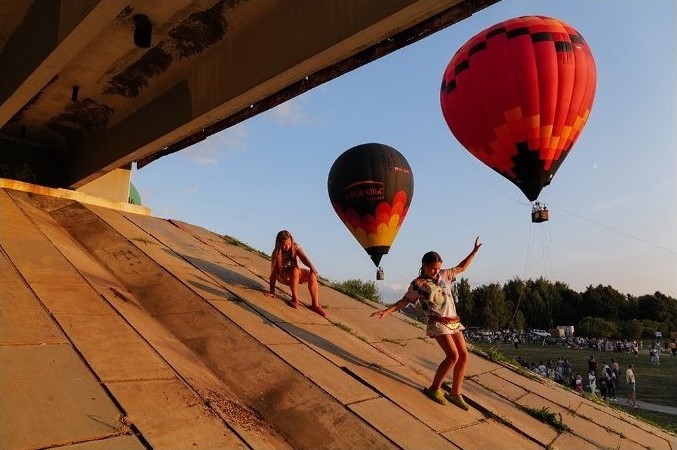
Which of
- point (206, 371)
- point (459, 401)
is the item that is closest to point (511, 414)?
point (459, 401)

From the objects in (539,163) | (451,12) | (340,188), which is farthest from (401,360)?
(340,188)

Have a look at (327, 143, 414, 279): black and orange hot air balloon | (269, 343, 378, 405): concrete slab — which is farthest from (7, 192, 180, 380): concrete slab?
(327, 143, 414, 279): black and orange hot air balloon

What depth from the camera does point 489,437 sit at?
407 cm

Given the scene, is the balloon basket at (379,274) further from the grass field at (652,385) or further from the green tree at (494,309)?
the green tree at (494,309)

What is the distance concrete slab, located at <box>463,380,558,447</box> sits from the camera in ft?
15.0

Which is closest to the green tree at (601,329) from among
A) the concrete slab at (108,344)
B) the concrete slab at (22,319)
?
the concrete slab at (108,344)

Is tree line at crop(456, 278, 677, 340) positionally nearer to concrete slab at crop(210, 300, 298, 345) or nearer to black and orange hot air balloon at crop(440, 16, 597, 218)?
black and orange hot air balloon at crop(440, 16, 597, 218)

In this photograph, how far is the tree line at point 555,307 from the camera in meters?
72.9

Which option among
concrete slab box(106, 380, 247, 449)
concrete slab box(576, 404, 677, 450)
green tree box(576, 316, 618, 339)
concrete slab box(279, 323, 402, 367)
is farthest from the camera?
green tree box(576, 316, 618, 339)

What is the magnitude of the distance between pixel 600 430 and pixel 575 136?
23.2ft

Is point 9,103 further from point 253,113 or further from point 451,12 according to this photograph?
point 451,12

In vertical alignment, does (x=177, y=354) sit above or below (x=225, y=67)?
below

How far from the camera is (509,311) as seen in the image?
7400 cm

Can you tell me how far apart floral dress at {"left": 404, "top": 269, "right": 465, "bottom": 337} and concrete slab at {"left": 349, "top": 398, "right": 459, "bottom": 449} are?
94cm
